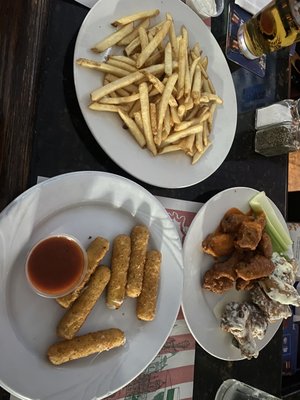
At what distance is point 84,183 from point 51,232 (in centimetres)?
17

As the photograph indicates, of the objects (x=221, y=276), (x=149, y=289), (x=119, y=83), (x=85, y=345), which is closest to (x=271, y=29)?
(x=119, y=83)

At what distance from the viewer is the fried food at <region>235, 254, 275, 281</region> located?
1.40m

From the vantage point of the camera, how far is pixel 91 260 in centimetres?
115

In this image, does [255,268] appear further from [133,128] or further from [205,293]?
[133,128]

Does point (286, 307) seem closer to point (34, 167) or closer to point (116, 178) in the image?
point (116, 178)

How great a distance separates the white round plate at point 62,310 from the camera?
3.40 ft

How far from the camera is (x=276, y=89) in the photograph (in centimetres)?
195

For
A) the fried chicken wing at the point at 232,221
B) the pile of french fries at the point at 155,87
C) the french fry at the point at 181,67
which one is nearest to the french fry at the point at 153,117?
the pile of french fries at the point at 155,87

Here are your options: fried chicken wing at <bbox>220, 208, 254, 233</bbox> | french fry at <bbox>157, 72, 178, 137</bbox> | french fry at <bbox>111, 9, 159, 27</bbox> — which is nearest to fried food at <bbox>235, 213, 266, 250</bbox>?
fried chicken wing at <bbox>220, 208, 254, 233</bbox>

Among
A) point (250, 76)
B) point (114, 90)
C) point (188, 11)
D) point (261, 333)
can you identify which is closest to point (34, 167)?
point (114, 90)

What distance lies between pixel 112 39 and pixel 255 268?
0.92 meters

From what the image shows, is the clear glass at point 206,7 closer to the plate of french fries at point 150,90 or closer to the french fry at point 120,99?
the plate of french fries at point 150,90

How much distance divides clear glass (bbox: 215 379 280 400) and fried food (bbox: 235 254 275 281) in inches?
17.2

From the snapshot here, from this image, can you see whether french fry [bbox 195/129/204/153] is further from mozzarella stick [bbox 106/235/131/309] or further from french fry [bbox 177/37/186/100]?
mozzarella stick [bbox 106/235/131/309]
